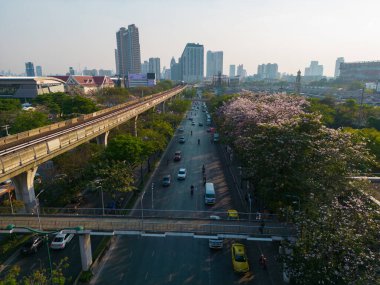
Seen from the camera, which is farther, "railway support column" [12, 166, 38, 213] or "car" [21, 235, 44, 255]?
"railway support column" [12, 166, 38, 213]

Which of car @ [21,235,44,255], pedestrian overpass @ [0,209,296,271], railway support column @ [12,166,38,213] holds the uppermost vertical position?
railway support column @ [12,166,38,213]

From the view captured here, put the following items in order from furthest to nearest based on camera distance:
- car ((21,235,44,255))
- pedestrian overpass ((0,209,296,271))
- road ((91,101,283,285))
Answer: car ((21,235,44,255))
road ((91,101,283,285))
pedestrian overpass ((0,209,296,271))

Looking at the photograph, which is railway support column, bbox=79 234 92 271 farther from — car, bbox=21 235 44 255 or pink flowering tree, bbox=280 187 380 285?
pink flowering tree, bbox=280 187 380 285

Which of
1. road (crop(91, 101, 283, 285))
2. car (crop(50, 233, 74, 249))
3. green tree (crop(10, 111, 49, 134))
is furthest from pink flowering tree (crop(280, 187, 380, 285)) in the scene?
green tree (crop(10, 111, 49, 134))

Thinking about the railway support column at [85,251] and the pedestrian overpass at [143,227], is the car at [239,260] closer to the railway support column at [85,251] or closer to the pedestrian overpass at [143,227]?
→ the pedestrian overpass at [143,227]

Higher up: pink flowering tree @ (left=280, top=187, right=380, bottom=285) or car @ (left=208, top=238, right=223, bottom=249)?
pink flowering tree @ (left=280, top=187, right=380, bottom=285)

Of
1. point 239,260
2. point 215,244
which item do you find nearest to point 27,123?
point 215,244
